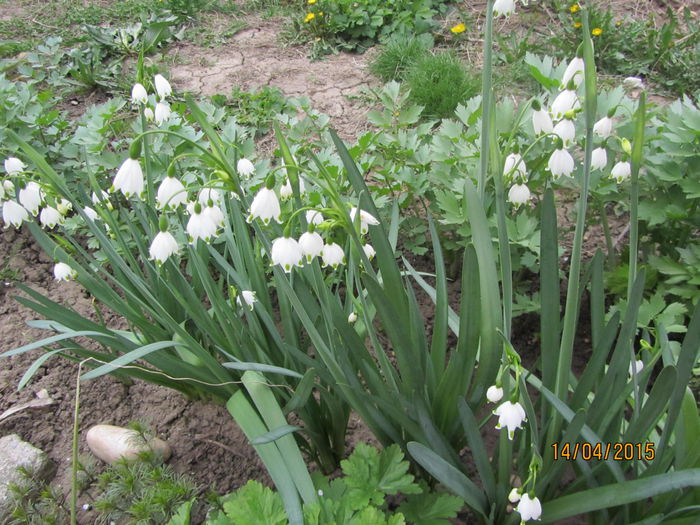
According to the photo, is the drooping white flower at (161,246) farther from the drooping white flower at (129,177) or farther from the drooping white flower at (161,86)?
the drooping white flower at (161,86)

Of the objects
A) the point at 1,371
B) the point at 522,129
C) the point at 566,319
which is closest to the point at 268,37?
the point at 522,129

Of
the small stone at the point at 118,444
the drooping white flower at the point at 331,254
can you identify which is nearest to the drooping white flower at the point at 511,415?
the drooping white flower at the point at 331,254

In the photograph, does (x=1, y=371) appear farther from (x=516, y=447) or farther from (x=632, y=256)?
(x=632, y=256)

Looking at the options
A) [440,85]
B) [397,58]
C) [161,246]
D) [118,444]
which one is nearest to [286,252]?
[161,246]

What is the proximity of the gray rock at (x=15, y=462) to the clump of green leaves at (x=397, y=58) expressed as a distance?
333 centimetres

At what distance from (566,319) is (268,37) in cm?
430

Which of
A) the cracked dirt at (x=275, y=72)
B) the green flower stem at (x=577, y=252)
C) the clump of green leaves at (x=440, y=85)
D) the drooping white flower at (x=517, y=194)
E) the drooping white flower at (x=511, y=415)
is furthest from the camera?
the cracked dirt at (x=275, y=72)

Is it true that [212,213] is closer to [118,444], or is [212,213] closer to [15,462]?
[118,444]

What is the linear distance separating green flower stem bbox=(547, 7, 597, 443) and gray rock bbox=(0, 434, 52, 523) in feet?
5.77

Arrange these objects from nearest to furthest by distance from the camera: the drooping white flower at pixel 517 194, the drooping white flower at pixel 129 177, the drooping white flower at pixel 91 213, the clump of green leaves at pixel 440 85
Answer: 1. the drooping white flower at pixel 129 177
2. the drooping white flower at pixel 517 194
3. the drooping white flower at pixel 91 213
4. the clump of green leaves at pixel 440 85

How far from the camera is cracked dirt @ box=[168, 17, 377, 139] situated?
4.24m

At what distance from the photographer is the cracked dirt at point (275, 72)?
424 cm

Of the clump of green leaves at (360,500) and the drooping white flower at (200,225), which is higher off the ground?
the drooping white flower at (200,225)
